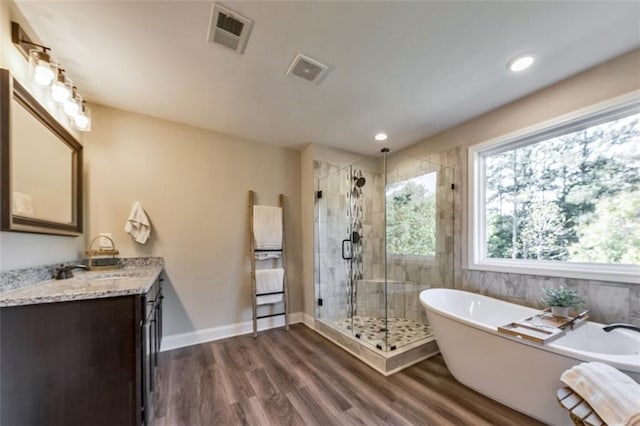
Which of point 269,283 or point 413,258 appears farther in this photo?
point 413,258

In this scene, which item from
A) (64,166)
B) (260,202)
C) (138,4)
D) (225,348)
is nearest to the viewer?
(138,4)

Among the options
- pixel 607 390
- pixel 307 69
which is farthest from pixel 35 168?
pixel 607 390

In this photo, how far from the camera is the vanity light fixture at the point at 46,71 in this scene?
142 cm

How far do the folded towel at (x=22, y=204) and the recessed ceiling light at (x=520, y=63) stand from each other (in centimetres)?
335

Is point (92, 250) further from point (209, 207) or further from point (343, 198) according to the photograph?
point (343, 198)

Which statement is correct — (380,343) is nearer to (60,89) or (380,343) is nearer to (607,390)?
(607,390)

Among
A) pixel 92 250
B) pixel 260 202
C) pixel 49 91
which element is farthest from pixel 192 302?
pixel 49 91

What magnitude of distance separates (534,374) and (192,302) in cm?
311

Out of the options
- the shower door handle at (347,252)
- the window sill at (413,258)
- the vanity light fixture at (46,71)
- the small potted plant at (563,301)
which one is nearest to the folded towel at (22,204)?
the vanity light fixture at (46,71)

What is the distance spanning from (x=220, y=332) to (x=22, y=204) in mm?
2176

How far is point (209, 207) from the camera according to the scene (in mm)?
2928

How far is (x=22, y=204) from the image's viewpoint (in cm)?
143

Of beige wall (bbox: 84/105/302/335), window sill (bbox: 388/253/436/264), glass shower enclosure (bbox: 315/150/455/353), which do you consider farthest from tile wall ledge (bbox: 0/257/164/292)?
window sill (bbox: 388/253/436/264)

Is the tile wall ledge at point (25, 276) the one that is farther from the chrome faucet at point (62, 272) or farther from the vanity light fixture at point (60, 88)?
the vanity light fixture at point (60, 88)
